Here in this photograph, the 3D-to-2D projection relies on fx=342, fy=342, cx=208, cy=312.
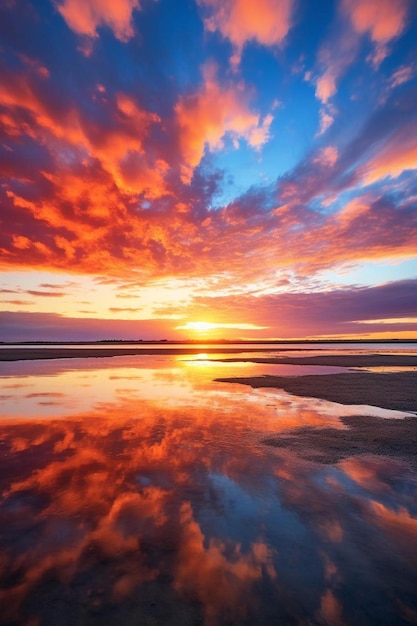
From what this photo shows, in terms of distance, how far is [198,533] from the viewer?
4793 millimetres

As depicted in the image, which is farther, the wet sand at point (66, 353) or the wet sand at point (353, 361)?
the wet sand at point (66, 353)

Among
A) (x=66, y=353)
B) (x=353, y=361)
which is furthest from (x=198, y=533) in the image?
(x=66, y=353)

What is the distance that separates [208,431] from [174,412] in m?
2.82

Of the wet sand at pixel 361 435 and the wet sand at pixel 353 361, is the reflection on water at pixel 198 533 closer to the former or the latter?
the wet sand at pixel 361 435

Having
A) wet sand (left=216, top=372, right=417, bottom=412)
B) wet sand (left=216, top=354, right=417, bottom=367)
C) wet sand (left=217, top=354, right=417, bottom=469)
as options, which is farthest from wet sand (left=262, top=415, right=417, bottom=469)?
wet sand (left=216, top=354, right=417, bottom=367)

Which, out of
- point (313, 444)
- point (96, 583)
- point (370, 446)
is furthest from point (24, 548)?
point (370, 446)

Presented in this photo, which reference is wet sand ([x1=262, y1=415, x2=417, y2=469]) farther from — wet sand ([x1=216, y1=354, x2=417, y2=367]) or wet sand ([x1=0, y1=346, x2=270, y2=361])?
wet sand ([x1=0, y1=346, x2=270, y2=361])

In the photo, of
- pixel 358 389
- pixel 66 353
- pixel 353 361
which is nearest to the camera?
pixel 358 389

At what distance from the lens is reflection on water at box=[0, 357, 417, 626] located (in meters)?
3.50

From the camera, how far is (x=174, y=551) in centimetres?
438

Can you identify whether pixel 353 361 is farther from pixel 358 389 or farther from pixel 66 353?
pixel 66 353

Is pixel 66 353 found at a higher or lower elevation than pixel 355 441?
higher

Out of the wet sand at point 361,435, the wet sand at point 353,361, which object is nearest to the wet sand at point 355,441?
the wet sand at point 361,435

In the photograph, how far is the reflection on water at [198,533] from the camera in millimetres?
3504
